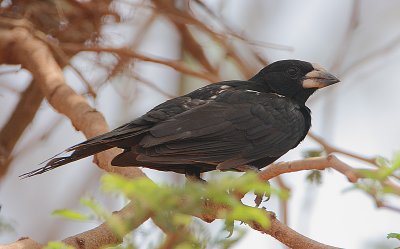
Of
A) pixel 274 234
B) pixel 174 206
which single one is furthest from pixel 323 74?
pixel 174 206

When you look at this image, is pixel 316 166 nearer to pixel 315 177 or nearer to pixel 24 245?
pixel 315 177

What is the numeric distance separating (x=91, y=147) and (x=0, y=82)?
1856 mm

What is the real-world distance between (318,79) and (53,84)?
1.52m

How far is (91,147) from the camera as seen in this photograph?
131 inches

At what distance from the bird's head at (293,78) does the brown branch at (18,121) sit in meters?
1.47

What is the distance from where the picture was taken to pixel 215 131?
3.54 metres

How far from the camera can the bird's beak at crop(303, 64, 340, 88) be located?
424 centimetres

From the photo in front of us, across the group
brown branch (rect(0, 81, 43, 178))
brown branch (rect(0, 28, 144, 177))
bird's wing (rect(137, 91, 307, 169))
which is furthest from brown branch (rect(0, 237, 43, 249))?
brown branch (rect(0, 81, 43, 178))

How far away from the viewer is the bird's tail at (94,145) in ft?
10.6

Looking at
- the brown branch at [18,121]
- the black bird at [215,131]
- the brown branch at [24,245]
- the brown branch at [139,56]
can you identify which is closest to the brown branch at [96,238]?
the brown branch at [24,245]

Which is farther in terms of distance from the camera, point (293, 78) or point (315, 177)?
point (293, 78)

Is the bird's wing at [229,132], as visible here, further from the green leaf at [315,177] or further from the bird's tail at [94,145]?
the green leaf at [315,177]

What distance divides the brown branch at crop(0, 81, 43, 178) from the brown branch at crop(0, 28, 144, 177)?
1.07ft

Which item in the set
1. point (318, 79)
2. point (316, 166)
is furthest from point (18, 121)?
point (316, 166)
